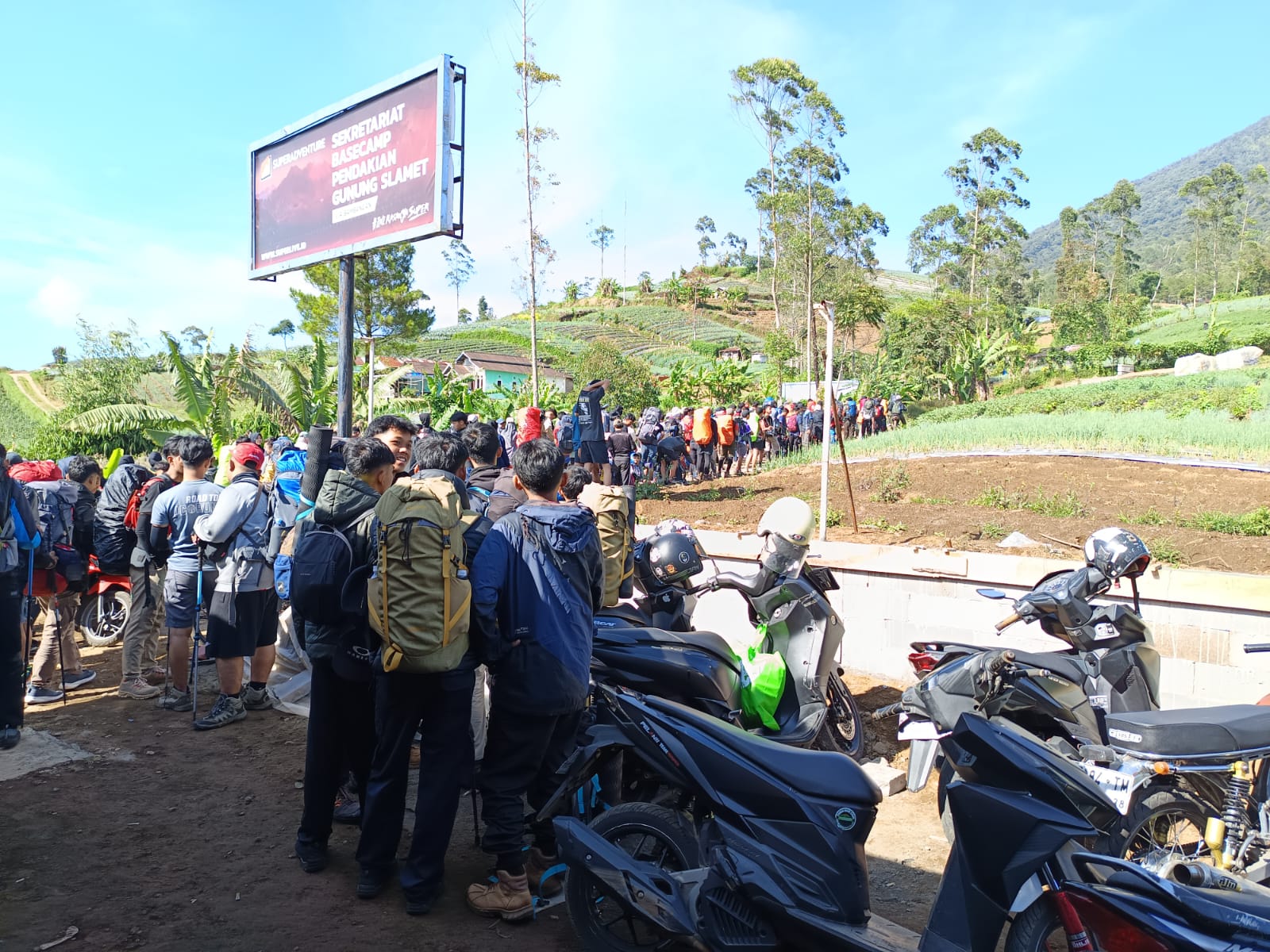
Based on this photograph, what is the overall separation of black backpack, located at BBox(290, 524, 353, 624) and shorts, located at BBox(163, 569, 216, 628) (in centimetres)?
250

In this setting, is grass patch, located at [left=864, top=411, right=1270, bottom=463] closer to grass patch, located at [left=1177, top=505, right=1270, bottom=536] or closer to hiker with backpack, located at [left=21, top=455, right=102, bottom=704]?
grass patch, located at [left=1177, top=505, right=1270, bottom=536]

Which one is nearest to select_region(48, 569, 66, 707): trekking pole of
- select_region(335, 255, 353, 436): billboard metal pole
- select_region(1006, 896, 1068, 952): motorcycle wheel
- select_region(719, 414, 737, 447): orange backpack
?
select_region(335, 255, 353, 436): billboard metal pole

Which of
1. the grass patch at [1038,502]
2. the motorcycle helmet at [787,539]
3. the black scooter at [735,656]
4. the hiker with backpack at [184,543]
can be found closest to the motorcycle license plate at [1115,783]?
the black scooter at [735,656]

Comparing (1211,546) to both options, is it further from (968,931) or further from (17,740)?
(17,740)

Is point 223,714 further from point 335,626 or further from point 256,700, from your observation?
point 335,626

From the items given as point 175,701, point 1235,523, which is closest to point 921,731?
point 175,701

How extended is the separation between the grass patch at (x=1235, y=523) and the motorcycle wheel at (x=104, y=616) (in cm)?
1006

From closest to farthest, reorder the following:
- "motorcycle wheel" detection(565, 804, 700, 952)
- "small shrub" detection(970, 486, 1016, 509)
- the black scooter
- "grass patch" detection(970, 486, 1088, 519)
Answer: "motorcycle wheel" detection(565, 804, 700, 952), the black scooter, "grass patch" detection(970, 486, 1088, 519), "small shrub" detection(970, 486, 1016, 509)

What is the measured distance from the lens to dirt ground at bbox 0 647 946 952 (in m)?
3.30

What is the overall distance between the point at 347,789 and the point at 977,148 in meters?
53.0

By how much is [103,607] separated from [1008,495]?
1012 centimetres

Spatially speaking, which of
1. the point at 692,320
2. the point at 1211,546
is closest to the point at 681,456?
the point at 1211,546

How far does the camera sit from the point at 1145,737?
333 cm

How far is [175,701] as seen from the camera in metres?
5.99
